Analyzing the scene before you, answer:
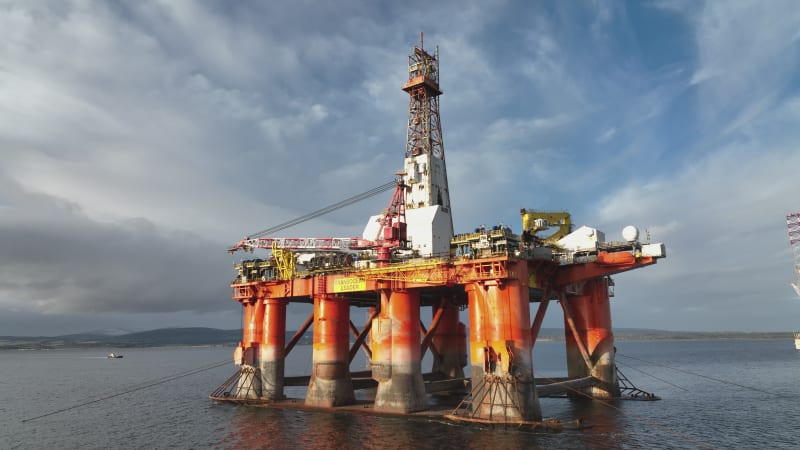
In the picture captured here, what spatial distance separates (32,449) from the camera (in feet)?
106

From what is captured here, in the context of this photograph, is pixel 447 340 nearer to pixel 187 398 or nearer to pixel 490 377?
pixel 490 377

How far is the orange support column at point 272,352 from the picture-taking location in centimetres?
4344

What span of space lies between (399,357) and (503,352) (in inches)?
296

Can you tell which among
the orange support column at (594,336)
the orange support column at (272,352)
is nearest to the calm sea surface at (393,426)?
the orange support column at (594,336)

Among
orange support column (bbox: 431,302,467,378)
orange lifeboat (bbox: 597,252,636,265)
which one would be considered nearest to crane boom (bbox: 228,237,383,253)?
orange support column (bbox: 431,302,467,378)

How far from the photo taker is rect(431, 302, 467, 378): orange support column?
52000mm

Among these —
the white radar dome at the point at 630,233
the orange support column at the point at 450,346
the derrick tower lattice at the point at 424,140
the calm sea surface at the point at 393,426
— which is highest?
the derrick tower lattice at the point at 424,140

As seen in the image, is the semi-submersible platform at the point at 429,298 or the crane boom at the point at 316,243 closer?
the semi-submersible platform at the point at 429,298

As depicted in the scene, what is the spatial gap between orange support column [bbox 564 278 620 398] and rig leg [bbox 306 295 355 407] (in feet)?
58.8

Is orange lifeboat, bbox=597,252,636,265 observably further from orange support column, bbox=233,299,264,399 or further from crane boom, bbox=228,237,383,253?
orange support column, bbox=233,299,264,399

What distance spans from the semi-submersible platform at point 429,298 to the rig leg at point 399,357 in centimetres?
8

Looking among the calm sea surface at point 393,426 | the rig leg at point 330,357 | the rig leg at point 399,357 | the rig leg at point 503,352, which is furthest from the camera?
the rig leg at point 330,357

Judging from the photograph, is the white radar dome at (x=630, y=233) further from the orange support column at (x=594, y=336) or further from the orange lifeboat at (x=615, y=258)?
the orange support column at (x=594, y=336)

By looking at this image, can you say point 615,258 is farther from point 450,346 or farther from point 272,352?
point 272,352
